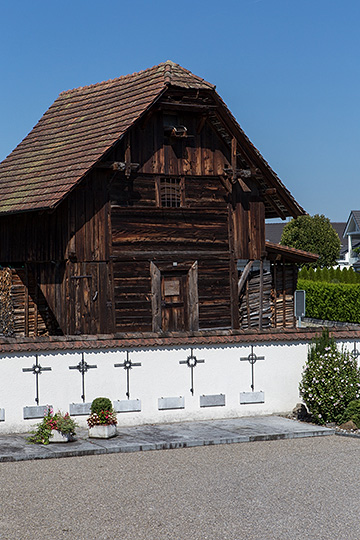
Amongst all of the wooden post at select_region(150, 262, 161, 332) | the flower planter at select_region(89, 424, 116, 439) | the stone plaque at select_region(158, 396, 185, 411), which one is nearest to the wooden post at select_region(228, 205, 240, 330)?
the wooden post at select_region(150, 262, 161, 332)

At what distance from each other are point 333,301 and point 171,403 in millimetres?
26205

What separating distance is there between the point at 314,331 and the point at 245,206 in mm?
9886

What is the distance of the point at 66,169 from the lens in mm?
24109

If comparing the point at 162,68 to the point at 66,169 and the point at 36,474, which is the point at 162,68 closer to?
the point at 66,169

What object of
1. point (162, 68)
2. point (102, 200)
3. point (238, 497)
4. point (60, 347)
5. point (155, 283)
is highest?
point (162, 68)

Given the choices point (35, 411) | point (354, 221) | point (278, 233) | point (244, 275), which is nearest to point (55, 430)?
point (35, 411)

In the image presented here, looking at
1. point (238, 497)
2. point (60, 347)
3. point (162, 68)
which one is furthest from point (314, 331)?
point (162, 68)

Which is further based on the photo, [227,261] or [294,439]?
[227,261]

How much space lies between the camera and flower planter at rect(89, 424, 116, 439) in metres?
14.7

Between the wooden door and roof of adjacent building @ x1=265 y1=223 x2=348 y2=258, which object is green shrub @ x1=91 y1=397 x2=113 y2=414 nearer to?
the wooden door

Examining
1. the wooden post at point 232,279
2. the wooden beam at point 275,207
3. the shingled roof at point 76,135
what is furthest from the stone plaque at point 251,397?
the wooden beam at point 275,207

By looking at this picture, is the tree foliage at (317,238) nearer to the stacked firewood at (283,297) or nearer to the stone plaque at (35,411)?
the stacked firewood at (283,297)

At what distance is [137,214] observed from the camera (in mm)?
24750

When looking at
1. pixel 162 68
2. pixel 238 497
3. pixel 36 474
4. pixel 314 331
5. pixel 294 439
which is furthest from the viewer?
pixel 162 68
